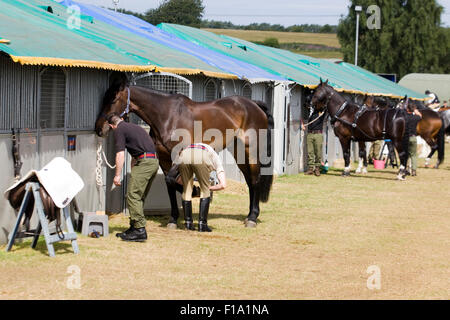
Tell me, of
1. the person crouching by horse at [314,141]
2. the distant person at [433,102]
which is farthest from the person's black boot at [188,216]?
the distant person at [433,102]

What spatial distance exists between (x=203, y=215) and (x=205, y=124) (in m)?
1.50

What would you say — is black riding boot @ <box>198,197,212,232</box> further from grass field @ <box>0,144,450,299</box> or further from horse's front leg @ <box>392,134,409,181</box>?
horse's front leg @ <box>392,134,409,181</box>

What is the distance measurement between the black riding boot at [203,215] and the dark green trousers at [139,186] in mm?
1186

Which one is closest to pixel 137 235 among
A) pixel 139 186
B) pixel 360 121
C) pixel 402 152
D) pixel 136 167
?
pixel 139 186

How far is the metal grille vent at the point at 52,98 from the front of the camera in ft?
33.8

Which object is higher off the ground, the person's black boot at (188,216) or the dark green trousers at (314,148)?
the dark green trousers at (314,148)

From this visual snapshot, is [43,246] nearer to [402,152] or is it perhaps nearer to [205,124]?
[205,124]

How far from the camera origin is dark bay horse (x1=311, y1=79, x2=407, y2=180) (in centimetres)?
2130

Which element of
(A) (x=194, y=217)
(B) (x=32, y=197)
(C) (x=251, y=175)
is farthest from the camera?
(A) (x=194, y=217)

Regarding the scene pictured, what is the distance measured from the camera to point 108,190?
40.3 feet

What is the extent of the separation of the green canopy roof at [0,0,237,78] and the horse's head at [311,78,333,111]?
6906 mm

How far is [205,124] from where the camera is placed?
11930mm

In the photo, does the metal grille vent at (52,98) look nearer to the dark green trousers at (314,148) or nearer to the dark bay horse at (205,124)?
the dark bay horse at (205,124)
